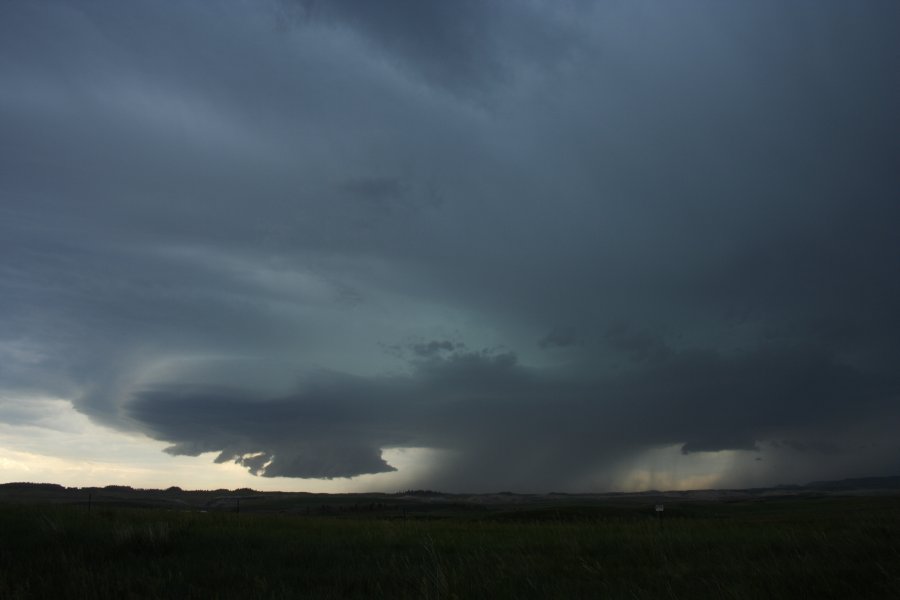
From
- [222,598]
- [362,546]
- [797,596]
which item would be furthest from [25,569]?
[797,596]

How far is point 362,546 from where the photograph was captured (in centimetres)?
1498

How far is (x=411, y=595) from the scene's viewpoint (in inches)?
325

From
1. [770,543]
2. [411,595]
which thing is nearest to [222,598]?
[411,595]

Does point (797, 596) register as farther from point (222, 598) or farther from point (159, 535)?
point (159, 535)

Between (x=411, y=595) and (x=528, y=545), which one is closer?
(x=411, y=595)

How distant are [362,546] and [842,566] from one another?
33.3ft

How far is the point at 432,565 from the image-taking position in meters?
11.3

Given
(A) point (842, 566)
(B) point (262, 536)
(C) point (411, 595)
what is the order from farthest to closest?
(B) point (262, 536) → (A) point (842, 566) → (C) point (411, 595)

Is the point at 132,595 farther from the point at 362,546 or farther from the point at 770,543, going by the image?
the point at 770,543

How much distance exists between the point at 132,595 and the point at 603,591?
6343mm

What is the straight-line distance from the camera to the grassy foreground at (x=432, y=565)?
8445 millimetres

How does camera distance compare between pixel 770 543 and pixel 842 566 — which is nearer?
pixel 842 566

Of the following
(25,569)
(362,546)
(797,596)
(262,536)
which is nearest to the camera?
(797,596)

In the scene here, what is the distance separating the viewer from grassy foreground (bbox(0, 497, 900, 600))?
8445mm
